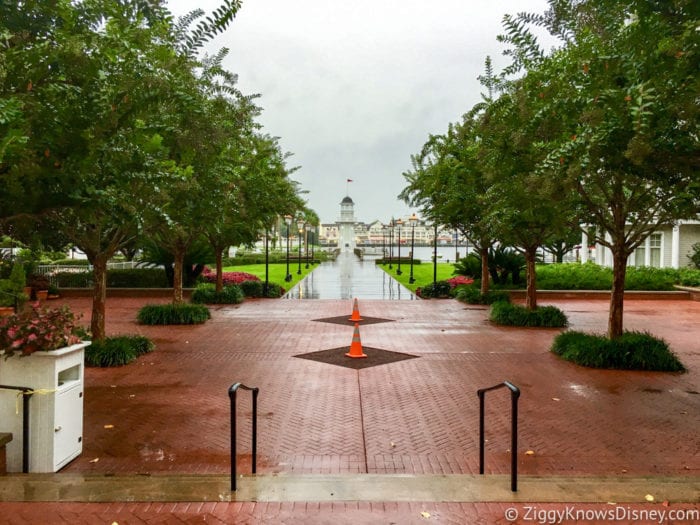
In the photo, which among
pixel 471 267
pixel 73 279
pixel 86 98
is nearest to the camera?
pixel 86 98

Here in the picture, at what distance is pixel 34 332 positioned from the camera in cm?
554

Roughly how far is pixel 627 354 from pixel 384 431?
20.2ft

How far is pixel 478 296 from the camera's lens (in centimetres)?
2283

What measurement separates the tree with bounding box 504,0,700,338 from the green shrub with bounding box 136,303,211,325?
11839mm

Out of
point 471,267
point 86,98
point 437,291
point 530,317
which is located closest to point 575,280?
point 471,267

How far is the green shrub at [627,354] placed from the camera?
10.5m

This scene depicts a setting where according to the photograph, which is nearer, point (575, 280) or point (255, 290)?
point (255, 290)

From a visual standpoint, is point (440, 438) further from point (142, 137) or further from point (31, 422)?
point (142, 137)

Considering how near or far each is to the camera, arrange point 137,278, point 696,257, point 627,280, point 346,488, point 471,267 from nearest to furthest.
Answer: point 346,488 < point 627,280 < point 137,278 < point 471,267 < point 696,257

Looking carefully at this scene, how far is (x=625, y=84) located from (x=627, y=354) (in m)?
6.20

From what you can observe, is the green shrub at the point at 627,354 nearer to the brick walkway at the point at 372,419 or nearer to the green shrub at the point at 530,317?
the brick walkway at the point at 372,419

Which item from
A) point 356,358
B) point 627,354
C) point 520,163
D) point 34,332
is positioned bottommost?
point 356,358

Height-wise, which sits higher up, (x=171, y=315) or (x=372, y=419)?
(x=171, y=315)

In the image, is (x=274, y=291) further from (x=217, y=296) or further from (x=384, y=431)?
(x=384, y=431)
